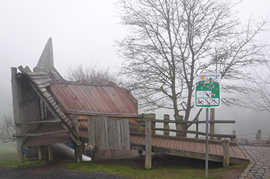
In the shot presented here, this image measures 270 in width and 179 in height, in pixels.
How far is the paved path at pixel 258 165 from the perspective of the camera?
18.3ft

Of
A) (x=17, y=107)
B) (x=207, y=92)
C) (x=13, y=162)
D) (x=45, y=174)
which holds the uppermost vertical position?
(x=207, y=92)

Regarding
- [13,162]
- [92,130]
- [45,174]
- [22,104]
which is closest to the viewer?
[45,174]

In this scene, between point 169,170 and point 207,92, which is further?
point 169,170

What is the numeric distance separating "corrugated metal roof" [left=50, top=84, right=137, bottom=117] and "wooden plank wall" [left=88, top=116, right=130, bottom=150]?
180 centimetres

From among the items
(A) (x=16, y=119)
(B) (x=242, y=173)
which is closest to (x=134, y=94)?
(A) (x=16, y=119)

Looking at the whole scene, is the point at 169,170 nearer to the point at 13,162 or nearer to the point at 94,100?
the point at 94,100

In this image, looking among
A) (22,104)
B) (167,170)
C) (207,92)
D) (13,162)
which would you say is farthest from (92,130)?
(13,162)

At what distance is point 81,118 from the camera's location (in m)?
10.1

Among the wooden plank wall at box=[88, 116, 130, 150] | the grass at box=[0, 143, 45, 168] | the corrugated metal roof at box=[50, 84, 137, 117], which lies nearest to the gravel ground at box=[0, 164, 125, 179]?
the grass at box=[0, 143, 45, 168]

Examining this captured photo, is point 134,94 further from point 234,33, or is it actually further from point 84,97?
point 234,33

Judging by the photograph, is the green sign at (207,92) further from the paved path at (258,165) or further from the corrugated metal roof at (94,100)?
the corrugated metal roof at (94,100)

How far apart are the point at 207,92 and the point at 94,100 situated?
7.00 meters

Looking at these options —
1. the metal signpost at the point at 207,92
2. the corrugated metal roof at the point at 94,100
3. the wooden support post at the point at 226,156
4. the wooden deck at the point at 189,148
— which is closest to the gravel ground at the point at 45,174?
the wooden deck at the point at 189,148

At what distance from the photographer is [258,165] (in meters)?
6.36
